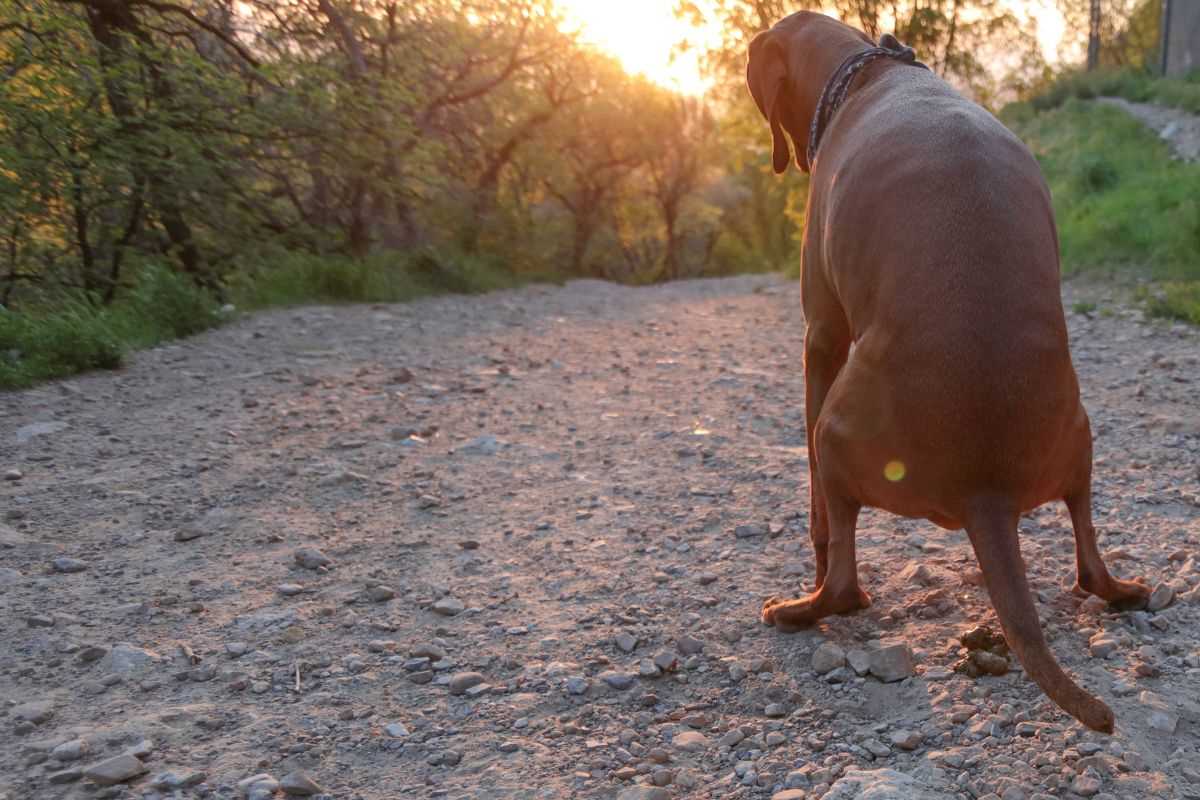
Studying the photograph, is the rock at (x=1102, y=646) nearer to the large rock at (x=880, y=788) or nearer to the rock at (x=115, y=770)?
the large rock at (x=880, y=788)

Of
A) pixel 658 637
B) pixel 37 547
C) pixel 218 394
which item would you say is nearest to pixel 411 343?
pixel 218 394

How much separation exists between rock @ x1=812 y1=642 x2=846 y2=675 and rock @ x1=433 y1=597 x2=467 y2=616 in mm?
1153

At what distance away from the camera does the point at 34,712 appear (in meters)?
2.39

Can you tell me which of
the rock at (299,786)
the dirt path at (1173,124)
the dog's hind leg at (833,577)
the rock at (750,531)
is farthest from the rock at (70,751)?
the dirt path at (1173,124)

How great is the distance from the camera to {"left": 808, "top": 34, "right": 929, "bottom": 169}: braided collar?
10.2 ft

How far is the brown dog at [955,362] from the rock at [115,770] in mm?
1759

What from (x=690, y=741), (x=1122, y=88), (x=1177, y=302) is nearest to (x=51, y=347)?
(x=690, y=741)

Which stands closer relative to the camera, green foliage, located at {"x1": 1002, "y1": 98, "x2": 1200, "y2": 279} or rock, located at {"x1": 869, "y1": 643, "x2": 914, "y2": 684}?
rock, located at {"x1": 869, "y1": 643, "x2": 914, "y2": 684}

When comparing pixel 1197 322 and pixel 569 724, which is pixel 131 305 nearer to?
pixel 569 724

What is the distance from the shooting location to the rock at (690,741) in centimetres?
225

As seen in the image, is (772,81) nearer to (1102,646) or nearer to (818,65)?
(818,65)

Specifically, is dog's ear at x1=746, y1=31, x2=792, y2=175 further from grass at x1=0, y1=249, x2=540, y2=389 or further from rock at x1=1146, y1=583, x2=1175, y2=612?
grass at x1=0, y1=249, x2=540, y2=389

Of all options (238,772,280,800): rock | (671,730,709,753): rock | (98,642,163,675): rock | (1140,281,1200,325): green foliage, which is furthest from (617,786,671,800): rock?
(1140,281,1200,325): green foliage

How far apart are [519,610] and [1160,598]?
1930 mm
